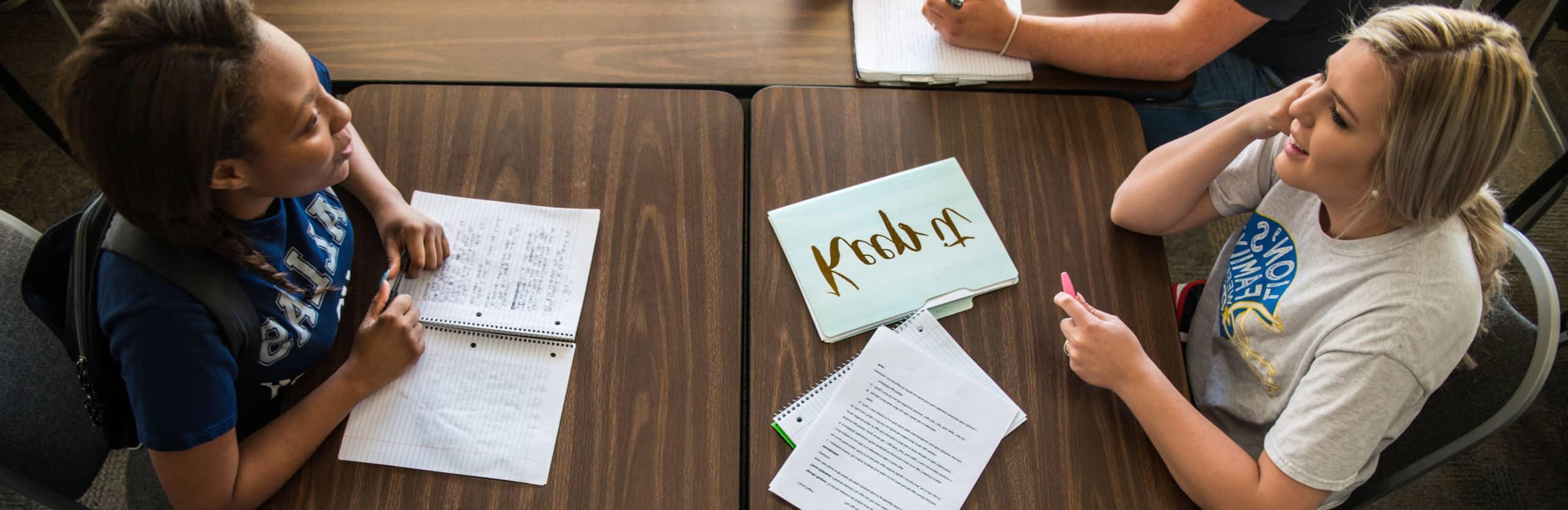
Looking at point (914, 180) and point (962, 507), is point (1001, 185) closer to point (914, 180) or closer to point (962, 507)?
point (914, 180)

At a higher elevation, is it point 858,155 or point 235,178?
point 235,178

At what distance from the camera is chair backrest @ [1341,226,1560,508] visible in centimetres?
101

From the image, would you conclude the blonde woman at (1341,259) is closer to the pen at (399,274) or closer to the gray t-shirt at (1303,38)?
the gray t-shirt at (1303,38)

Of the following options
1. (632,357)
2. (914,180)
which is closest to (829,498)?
(632,357)

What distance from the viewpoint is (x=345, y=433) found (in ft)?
3.32

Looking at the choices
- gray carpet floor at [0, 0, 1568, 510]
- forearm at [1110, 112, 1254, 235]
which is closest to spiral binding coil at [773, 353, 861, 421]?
forearm at [1110, 112, 1254, 235]

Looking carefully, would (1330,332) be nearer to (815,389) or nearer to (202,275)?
(815,389)

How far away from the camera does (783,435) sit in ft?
3.39

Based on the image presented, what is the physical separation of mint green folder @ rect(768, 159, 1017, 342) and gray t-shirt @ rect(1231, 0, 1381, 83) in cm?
64

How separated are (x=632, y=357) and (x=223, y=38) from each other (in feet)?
1.74

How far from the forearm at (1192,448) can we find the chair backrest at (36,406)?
1261 millimetres

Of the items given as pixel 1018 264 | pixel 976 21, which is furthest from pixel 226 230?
pixel 976 21

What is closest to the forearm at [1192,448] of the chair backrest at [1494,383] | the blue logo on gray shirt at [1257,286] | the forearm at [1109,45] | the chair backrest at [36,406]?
the blue logo on gray shirt at [1257,286]

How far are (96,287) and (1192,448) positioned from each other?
3.83ft
